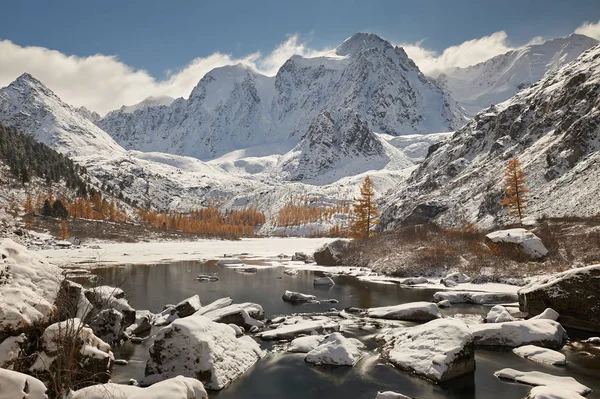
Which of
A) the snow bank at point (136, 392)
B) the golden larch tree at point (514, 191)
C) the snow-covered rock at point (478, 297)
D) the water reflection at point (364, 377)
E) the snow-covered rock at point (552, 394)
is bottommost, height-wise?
the water reflection at point (364, 377)

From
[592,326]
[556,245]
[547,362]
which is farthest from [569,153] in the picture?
[547,362]

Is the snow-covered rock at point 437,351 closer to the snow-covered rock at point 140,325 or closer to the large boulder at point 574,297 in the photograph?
the large boulder at point 574,297

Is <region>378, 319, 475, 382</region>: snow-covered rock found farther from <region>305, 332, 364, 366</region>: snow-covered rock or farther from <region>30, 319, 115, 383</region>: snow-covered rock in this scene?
<region>30, 319, 115, 383</region>: snow-covered rock

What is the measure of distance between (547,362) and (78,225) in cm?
12550

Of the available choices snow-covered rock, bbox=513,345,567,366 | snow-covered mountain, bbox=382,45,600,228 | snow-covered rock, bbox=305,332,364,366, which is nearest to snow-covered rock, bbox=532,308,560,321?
snow-covered rock, bbox=513,345,567,366

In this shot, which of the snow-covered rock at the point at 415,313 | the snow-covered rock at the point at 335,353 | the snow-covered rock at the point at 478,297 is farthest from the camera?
the snow-covered rock at the point at 478,297

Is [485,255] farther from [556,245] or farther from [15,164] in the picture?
[15,164]

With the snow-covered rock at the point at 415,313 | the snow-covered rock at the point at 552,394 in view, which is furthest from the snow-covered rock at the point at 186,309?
the snow-covered rock at the point at 552,394

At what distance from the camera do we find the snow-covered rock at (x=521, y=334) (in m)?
21.0

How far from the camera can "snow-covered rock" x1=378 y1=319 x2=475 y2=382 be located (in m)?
17.2

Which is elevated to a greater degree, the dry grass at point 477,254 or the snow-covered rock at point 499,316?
the dry grass at point 477,254

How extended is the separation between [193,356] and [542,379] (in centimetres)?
1397

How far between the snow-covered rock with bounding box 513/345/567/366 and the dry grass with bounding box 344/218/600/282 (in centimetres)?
2136

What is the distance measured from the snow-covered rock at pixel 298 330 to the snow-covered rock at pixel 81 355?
10.1 metres
